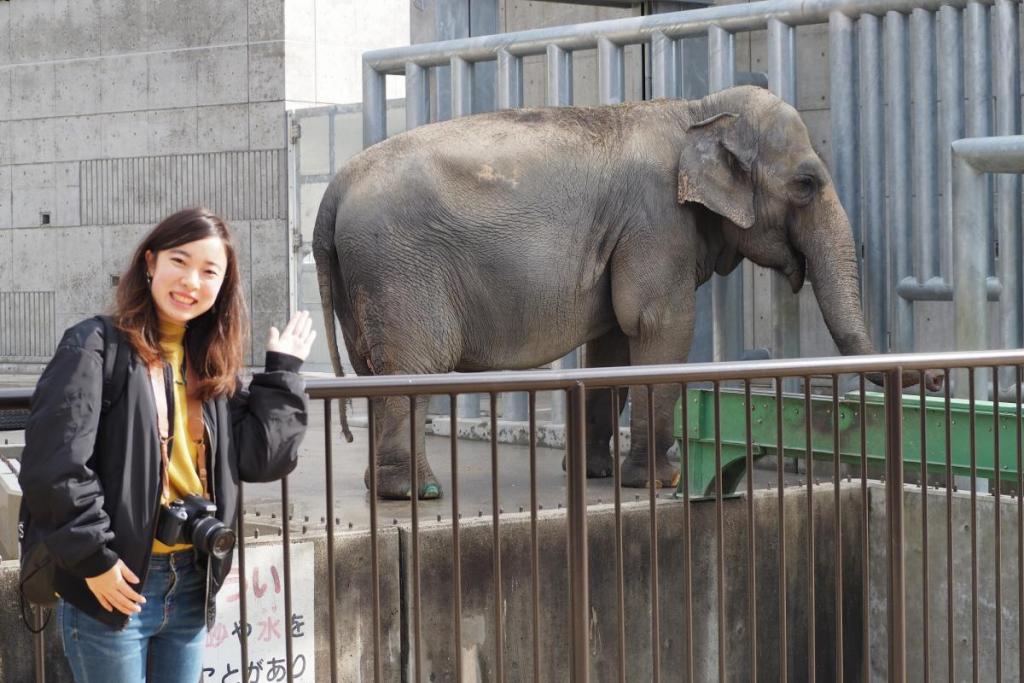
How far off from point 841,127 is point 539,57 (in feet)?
12.4

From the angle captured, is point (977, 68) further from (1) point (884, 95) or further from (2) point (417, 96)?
(2) point (417, 96)

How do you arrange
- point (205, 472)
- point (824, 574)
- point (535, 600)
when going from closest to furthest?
point (205, 472) < point (535, 600) < point (824, 574)

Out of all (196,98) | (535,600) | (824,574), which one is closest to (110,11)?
(196,98)

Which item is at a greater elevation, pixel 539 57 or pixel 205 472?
pixel 539 57

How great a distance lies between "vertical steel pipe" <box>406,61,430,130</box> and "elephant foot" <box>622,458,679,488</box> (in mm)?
3326

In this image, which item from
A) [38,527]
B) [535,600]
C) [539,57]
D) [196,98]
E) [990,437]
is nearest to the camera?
[38,527]

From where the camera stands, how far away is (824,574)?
30.6ft

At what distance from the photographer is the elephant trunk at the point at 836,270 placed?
1004 cm

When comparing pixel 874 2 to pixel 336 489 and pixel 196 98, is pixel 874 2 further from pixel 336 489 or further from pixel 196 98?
pixel 196 98

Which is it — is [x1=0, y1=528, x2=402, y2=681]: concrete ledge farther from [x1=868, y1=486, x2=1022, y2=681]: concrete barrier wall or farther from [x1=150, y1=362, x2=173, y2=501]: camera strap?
[x1=150, y1=362, x2=173, y2=501]: camera strap

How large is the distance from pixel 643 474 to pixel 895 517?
4.14 metres

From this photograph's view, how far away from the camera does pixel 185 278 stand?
4230 millimetres

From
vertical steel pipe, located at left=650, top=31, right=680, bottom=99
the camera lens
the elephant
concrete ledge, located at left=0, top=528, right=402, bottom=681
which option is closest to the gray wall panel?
vertical steel pipe, located at left=650, top=31, right=680, bottom=99

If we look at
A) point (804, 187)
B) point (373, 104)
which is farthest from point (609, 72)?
point (373, 104)
